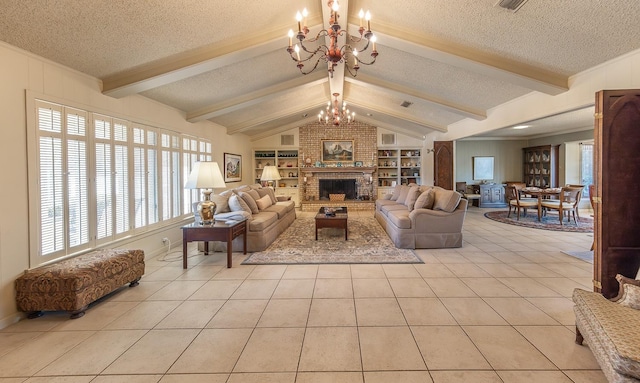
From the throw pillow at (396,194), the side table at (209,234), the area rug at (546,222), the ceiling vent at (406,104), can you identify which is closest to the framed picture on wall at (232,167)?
the side table at (209,234)

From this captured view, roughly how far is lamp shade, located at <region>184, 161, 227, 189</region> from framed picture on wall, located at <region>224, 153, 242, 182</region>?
11.2 feet

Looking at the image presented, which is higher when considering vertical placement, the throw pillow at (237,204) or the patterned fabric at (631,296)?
the throw pillow at (237,204)

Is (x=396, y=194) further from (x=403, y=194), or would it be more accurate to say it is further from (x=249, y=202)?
(x=249, y=202)

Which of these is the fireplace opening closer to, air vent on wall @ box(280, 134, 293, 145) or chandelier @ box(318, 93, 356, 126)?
air vent on wall @ box(280, 134, 293, 145)

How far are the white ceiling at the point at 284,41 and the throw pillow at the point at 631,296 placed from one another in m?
2.27

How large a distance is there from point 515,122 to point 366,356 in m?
4.93

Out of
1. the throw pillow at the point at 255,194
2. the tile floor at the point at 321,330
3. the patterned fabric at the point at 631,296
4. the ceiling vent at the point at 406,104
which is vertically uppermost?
the ceiling vent at the point at 406,104

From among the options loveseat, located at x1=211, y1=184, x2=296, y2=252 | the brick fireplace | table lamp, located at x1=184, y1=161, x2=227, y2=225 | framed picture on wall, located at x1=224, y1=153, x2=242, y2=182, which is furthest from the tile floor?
the brick fireplace

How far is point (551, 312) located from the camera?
2.59 meters

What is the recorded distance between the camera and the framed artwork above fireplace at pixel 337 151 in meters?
10.1

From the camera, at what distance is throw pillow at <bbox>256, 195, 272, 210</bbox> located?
592 cm

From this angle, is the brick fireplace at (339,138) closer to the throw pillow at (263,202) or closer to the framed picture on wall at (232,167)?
the framed picture on wall at (232,167)

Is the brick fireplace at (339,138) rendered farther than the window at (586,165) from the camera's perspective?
Yes

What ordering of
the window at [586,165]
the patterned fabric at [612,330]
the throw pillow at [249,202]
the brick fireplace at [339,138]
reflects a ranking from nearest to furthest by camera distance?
the patterned fabric at [612,330]
the throw pillow at [249,202]
the window at [586,165]
the brick fireplace at [339,138]
